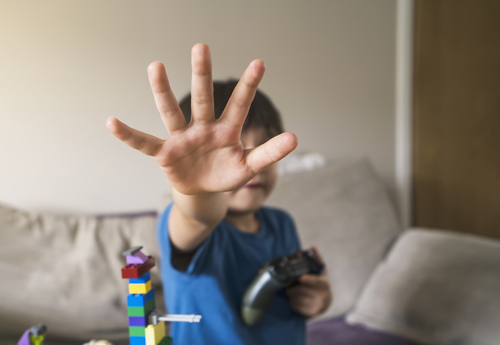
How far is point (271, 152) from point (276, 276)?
253 millimetres

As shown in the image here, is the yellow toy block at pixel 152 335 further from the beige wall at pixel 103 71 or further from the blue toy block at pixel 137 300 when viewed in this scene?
the beige wall at pixel 103 71

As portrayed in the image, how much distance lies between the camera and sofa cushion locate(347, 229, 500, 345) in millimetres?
697

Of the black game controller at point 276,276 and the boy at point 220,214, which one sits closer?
the boy at point 220,214

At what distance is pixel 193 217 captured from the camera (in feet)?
1.23

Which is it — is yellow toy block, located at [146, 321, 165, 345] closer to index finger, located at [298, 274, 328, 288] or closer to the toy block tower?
the toy block tower

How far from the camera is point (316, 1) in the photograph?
54 centimetres

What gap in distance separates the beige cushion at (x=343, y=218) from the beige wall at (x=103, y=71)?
0.38 metres

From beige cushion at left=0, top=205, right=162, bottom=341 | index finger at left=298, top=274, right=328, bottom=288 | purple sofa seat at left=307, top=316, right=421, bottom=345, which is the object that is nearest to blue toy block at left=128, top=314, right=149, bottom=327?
beige cushion at left=0, top=205, right=162, bottom=341

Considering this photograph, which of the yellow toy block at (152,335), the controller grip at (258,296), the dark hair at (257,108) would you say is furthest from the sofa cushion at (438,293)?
the yellow toy block at (152,335)

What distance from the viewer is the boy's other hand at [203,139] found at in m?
0.26

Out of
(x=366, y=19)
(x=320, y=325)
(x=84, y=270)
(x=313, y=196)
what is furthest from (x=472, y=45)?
(x=84, y=270)

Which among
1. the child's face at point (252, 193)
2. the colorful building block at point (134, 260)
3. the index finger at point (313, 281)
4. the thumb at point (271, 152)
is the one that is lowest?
the index finger at point (313, 281)

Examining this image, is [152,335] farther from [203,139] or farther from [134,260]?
[203,139]

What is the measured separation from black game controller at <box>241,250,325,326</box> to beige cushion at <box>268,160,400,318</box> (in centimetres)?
35
